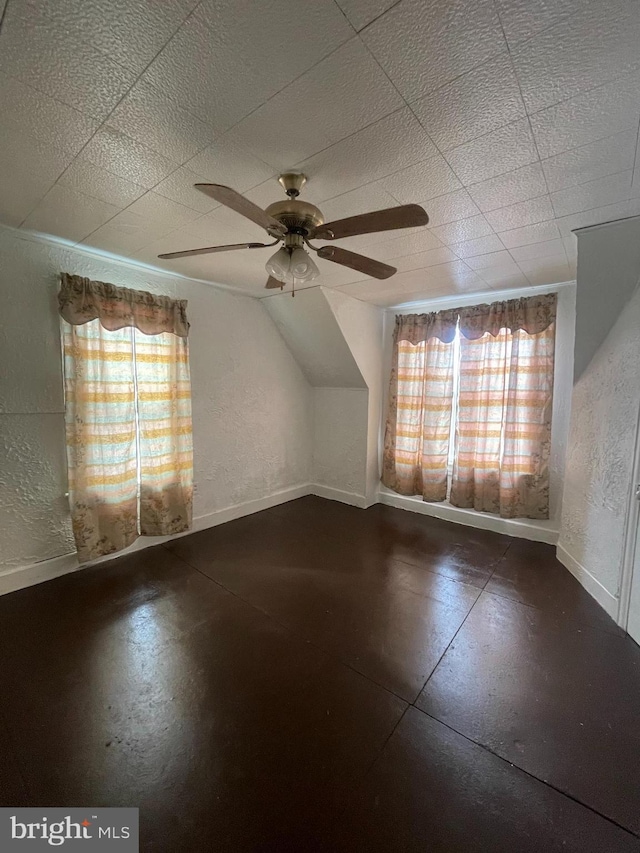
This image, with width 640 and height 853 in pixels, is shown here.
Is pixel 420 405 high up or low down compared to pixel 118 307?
down

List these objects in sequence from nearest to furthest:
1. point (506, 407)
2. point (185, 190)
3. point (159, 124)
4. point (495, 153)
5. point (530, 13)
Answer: point (530, 13)
point (159, 124)
point (495, 153)
point (185, 190)
point (506, 407)

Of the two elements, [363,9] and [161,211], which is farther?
[161,211]

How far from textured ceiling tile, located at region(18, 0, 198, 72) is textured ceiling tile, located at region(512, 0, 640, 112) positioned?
90cm

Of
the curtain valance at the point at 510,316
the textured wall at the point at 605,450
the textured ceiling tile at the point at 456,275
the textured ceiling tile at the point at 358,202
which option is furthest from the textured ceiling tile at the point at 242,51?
the curtain valance at the point at 510,316

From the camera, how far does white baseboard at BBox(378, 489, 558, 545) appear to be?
3.05 m

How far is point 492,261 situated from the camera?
7.77 ft

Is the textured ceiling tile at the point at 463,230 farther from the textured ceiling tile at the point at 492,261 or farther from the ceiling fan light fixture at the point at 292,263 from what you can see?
the ceiling fan light fixture at the point at 292,263

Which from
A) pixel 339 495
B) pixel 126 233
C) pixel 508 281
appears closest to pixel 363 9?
pixel 126 233

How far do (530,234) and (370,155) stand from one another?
4.01 ft

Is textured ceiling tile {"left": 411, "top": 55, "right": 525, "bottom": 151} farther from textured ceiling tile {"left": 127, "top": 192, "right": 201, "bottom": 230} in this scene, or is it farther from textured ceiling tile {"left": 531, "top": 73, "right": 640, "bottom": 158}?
textured ceiling tile {"left": 127, "top": 192, "right": 201, "bottom": 230}

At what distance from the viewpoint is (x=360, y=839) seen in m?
1.03

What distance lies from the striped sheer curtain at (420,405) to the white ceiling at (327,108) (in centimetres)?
161

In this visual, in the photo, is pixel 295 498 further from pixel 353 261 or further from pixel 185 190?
pixel 185 190

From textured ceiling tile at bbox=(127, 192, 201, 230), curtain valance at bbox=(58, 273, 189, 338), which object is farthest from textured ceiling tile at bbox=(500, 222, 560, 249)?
curtain valance at bbox=(58, 273, 189, 338)
